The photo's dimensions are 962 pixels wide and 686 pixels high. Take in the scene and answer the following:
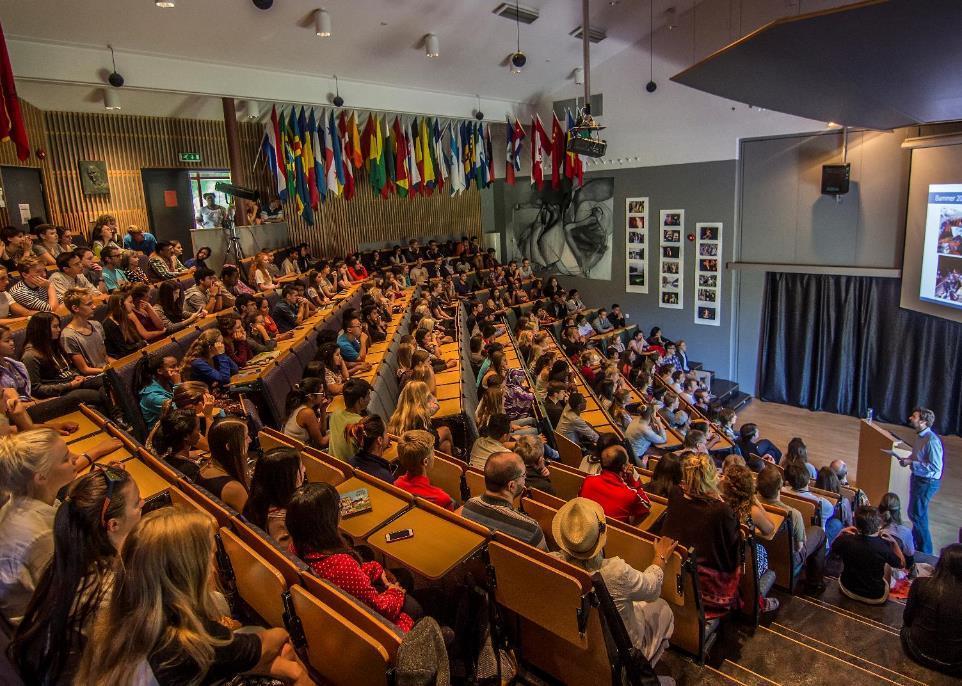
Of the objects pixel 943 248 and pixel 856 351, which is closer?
pixel 943 248

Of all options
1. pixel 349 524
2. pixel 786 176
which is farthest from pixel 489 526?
pixel 786 176

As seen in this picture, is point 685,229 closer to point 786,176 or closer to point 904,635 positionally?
point 786,176

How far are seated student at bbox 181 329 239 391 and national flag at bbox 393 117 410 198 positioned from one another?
8.54 m

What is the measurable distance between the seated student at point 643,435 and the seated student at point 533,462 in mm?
2342

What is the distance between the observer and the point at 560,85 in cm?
1402

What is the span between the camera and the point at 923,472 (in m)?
6.43

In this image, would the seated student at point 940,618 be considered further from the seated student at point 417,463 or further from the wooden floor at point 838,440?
the wooden floor at point 838,440

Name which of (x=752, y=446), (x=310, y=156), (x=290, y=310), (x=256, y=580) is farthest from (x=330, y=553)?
(x=310, y=156)

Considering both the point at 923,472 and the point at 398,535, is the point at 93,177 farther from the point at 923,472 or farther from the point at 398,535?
the point at 923,472

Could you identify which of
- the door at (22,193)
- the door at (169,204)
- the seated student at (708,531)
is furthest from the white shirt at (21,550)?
the door at (169,204)

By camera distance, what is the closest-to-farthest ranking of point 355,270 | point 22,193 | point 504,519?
point 504,519 → point 22,193 → point 355,270

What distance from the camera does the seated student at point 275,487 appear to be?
2.43 m

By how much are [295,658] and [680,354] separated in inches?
411

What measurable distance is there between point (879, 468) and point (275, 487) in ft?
24.0
